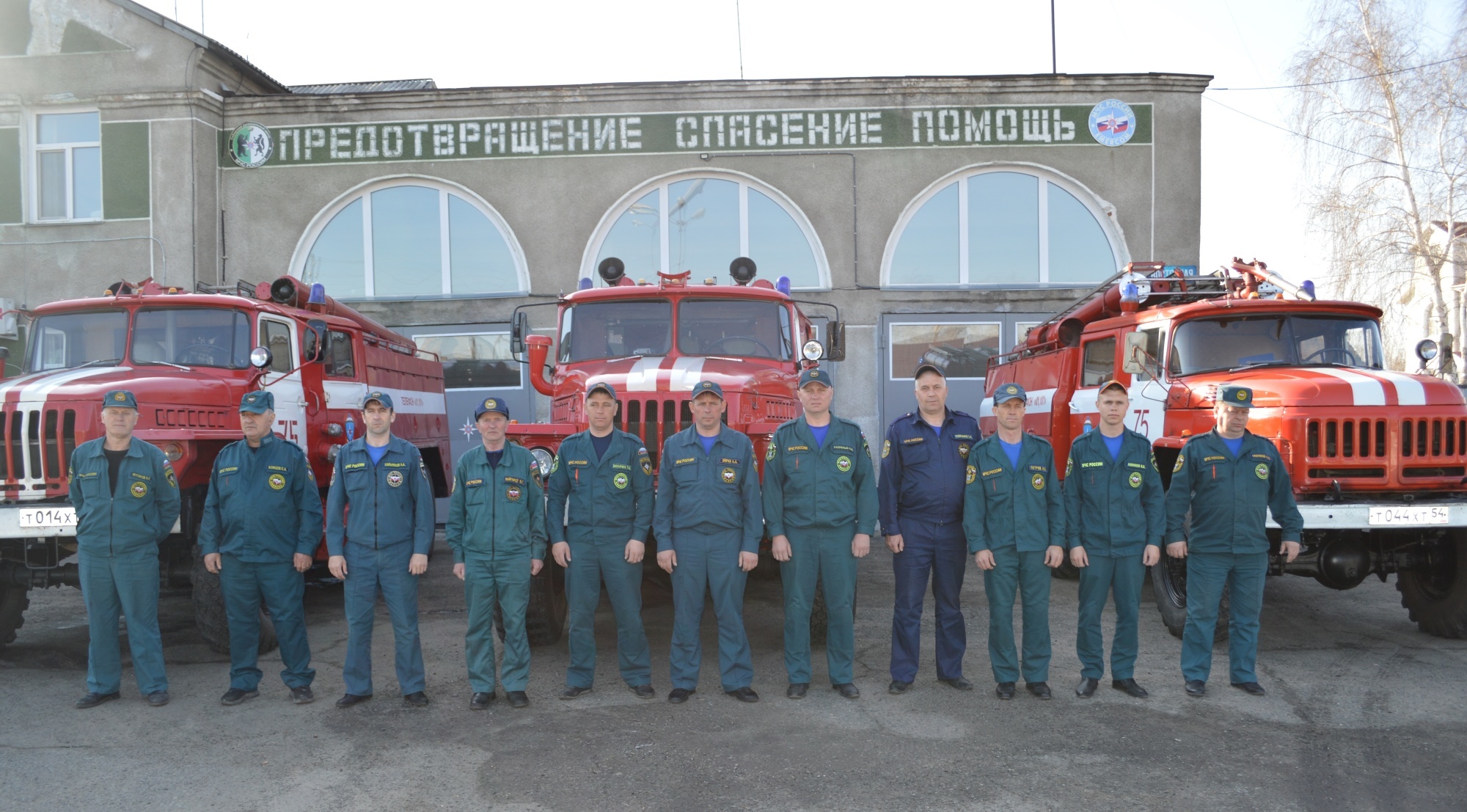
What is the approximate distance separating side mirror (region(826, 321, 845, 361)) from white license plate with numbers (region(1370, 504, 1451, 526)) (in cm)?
369

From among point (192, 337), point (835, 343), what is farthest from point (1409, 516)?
point (192, 337)

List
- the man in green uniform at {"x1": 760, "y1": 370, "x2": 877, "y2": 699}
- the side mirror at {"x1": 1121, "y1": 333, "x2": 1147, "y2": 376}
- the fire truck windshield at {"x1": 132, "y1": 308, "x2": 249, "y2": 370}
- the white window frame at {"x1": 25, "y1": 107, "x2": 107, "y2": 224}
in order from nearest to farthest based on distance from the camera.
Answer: the man in green uniform at {"x1": 760, "y1": 370, "x2": 877, "y2": 699}
the fire truck windshield at {"x1": 132, "y1": 308, "x2": 249, "y2": 370}
the side mirror at {"x1": 1121, "y1": 333, "x2": 1147, "y2": 376}
the white window frame at {"x1": 25, "y1": 107, "x2": 107, "y2": 224}

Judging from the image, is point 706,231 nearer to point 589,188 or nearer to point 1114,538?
point 589,188

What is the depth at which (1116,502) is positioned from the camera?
18.3 ft

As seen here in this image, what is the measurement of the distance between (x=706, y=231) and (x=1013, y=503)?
9.24 metres

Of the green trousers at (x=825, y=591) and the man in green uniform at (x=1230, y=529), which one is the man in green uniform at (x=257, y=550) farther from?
the man in green uniform at (x=1230, y=529)

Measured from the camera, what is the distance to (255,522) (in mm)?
5637

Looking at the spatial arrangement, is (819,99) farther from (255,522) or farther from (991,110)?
(255,522)

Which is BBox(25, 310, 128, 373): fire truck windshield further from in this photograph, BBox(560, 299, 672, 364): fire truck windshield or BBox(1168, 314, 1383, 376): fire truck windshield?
BBox(1168, 314, 1383, 376): fire truck windshield

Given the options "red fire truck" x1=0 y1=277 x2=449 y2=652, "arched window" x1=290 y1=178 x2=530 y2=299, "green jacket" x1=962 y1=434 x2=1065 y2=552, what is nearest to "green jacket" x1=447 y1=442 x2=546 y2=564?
"red fire truck" x1=0 y1=277 x2=449 y2=652

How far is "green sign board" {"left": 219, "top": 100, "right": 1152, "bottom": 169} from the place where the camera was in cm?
1377

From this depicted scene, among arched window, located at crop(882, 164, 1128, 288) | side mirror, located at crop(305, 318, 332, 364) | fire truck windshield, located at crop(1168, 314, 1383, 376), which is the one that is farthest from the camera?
arched window, located at crop(882, 164, 1128, 288)

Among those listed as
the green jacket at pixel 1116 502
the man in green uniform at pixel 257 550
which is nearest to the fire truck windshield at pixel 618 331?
the man in green uniform at pixel 257 550

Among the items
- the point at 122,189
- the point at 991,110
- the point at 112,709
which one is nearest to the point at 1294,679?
the point at 112,709
